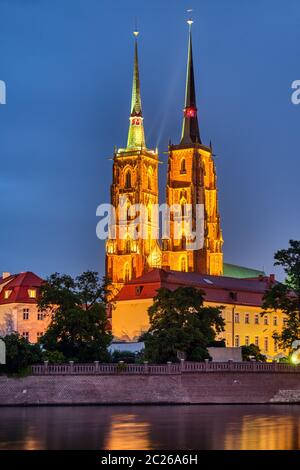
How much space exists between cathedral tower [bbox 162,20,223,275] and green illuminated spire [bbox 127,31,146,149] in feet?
17.6

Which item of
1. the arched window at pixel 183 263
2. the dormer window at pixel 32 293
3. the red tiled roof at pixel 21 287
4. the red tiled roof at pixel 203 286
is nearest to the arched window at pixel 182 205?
the arched window at pixel 183 263

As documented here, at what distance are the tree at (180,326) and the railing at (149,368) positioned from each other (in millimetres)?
3131

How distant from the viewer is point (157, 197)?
17512 centimetres

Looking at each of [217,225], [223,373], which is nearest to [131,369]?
[223,373]

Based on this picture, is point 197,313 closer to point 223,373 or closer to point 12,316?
point 223,373

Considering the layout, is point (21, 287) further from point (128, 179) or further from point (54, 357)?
point (128, 179)

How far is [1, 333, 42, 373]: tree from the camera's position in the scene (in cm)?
7462

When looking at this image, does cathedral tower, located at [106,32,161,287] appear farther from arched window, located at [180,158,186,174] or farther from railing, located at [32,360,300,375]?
railing, located at [32,360,300,375]

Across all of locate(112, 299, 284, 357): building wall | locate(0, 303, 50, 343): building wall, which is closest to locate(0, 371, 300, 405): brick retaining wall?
locate(112, 299, 284, 357): building wall

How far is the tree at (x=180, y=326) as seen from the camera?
82.8 m

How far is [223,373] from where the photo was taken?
262 feet

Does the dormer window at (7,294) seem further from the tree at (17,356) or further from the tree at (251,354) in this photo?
the tree at (17,356)

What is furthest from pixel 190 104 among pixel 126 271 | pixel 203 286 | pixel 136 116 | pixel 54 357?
pixel 54 357
